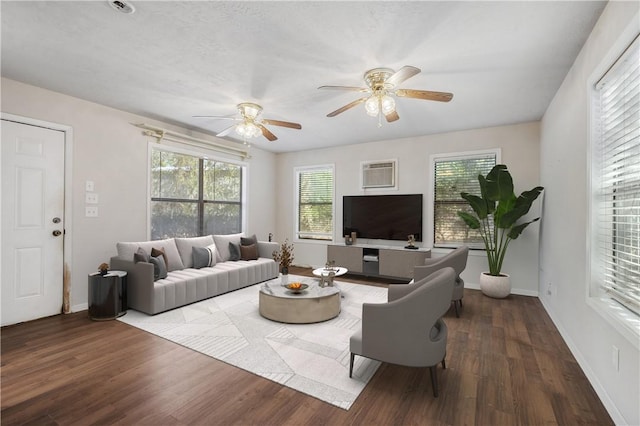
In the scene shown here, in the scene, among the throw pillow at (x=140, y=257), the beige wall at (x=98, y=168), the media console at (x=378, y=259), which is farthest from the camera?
the media console at (x=378, y=259)

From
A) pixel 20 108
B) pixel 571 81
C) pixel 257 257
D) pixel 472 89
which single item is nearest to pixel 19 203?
pixel 20 108

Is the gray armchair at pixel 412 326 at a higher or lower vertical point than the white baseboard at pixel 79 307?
higher

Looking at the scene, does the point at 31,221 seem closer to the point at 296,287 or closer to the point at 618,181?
the point at 296,287

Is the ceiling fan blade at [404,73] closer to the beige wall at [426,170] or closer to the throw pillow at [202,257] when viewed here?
the beige wall at [426,170]

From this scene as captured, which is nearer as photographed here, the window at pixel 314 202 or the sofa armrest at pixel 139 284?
the sofa armrest at pixel 139 284

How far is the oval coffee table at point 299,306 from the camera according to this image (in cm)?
340

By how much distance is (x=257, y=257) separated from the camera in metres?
5.43

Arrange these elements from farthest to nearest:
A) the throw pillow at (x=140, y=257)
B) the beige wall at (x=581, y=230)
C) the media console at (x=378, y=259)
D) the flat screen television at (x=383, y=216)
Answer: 1. the flat screen television at (x=383, y=216)
2. the media console at (x=378, y=259)
3. the throw pillow at (x=140, y=257)
4. the beige wall at (x=581, y=230)

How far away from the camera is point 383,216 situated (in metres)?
5.79

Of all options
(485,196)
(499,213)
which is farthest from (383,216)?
(499,213)

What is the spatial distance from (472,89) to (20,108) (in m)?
5.15

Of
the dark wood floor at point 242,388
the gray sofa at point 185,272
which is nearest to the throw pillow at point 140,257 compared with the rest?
the gray sofa at point 185,272

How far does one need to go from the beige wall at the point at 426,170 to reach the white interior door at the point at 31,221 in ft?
13.7

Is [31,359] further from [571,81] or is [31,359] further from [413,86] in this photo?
[571,81]
